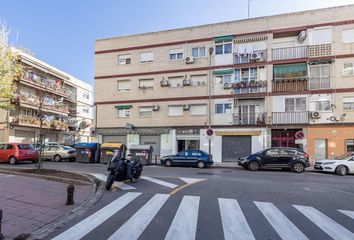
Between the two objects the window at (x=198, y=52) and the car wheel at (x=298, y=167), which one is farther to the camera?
the window at (x=198, y=52)

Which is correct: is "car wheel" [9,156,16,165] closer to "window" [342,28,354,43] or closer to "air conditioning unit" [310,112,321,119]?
"air conditioning unit" [310,112,321,119]

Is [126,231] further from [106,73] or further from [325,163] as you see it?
[106,73]

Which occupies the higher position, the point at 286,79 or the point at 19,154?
the point at 286,79

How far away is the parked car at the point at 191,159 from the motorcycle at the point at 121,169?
9.24 metres

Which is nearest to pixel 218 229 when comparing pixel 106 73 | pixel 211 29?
pixel 211 29

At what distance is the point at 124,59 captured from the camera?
30.2 metres

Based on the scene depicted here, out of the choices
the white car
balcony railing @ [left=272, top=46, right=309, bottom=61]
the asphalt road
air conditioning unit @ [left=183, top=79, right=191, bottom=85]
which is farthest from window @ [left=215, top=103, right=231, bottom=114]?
the asphalt road

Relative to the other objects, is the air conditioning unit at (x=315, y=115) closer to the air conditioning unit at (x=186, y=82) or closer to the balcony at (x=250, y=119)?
the balcony at (x=250, y=119)

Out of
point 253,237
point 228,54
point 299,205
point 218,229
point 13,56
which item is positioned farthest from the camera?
point 228,54

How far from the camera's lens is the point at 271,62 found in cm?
2492

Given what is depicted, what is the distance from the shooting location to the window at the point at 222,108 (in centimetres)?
2594

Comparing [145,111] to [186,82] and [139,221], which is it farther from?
[139,221]

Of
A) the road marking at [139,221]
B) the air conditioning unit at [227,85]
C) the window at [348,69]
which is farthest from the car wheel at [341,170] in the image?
the road marking at [139,221]

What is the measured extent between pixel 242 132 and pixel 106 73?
1594 cm
